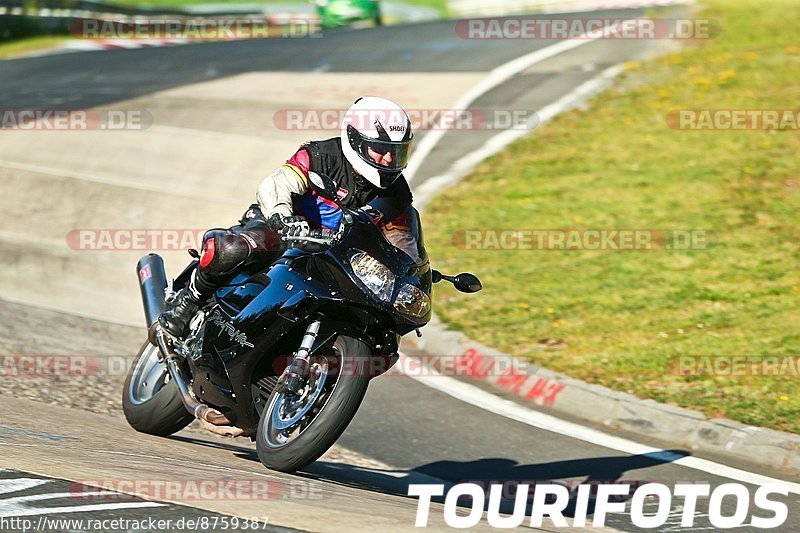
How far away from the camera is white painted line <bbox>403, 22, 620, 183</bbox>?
51.3 feet

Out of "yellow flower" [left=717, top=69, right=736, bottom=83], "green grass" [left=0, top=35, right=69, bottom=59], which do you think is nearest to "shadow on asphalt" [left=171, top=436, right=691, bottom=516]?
"yellow flower" [left=717, top=69, right=736, bottom=83]

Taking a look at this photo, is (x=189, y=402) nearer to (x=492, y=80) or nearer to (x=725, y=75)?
(x=725, y=75)

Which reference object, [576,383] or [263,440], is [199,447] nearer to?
[263,440]

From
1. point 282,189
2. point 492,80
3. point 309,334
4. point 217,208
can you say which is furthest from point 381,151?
point 492,80

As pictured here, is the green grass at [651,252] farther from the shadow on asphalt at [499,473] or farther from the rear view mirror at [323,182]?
the rear view mirror at [323,182]

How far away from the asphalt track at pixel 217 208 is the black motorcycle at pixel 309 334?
28 centimetres

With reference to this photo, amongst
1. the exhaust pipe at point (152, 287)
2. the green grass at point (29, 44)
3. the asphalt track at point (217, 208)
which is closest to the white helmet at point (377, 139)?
the asphalt track at point (217, 208)

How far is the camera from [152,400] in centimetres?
720

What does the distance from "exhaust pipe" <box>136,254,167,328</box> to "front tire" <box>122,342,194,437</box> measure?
29 cm

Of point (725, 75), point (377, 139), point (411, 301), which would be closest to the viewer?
point (411, 301)

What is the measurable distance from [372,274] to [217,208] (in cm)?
814

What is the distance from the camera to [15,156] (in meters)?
15.2

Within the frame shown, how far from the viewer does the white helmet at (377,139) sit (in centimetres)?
600

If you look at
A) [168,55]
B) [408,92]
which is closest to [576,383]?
[408,92]
